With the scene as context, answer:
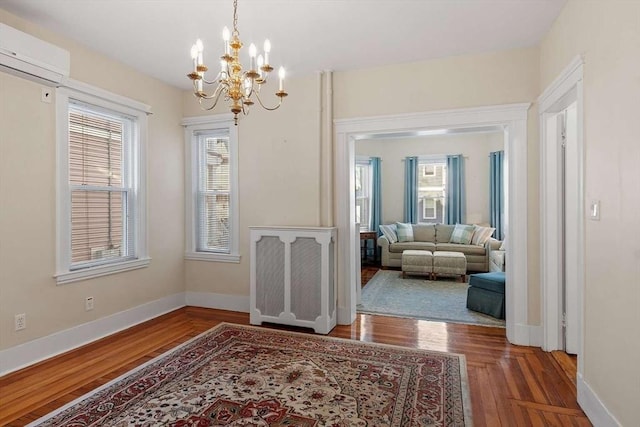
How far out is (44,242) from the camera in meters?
2.97

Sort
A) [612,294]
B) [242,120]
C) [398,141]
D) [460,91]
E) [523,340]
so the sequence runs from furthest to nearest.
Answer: [398,141]
[242,120]
[460,91]
[523,340]
[612,294]

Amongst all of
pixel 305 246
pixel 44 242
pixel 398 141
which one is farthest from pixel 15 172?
pixel 398 141

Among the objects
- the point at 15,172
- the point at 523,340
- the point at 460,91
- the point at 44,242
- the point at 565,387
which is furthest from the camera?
the point at 460,91

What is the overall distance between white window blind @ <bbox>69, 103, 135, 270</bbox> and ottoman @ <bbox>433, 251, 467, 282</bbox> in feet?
15.1

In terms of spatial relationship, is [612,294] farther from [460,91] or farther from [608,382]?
[460,91]

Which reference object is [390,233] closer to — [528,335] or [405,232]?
[405,232]

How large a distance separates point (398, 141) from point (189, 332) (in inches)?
242

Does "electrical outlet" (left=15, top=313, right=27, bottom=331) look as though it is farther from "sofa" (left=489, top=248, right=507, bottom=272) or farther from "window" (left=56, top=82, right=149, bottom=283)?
"sofa" (left=489, top=248, right=507, bottom=272)

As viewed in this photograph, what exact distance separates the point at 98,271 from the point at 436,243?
19.0 ft

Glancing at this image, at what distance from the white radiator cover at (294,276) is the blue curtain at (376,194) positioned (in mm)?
4249

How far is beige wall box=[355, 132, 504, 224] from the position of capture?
24.4 feet

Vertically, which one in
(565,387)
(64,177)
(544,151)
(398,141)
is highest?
(398,141)

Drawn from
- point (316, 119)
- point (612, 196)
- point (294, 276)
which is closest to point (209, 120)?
point (316, 119)

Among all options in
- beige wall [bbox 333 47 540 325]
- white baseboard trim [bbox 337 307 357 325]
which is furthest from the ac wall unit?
white baseboard trim [bbox 337 307 357 325]
